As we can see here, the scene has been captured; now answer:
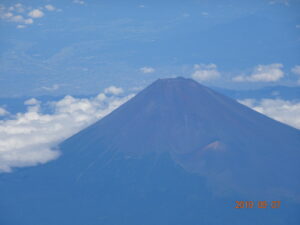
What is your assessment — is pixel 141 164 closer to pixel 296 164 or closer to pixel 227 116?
pixel 227 116

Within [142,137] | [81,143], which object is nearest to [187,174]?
[142,137]

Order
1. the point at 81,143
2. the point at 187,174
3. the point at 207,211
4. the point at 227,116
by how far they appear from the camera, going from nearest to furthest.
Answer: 1. the point at 207,211
2. the point at 187,174
3. the point at 227,116
4. the point at 81,143

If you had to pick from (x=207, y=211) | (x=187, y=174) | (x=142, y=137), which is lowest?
(x=207, y=211)
